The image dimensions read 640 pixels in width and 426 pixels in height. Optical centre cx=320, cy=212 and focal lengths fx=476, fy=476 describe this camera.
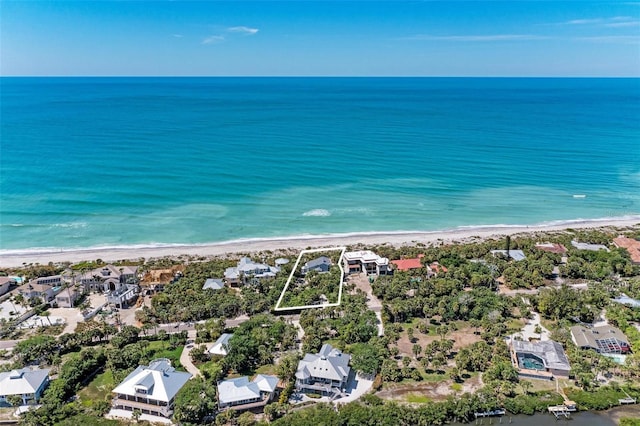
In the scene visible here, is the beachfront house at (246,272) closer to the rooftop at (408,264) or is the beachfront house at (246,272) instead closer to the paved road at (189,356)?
the paved road at (189,356)

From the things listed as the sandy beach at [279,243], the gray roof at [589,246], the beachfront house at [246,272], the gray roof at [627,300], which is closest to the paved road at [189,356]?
the beachfront house at [246,272]

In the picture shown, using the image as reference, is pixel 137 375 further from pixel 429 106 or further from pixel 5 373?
pixel 429 106

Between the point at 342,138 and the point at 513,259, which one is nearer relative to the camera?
the point at 513,259

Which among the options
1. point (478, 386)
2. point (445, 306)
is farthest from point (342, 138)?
point (478, 386)

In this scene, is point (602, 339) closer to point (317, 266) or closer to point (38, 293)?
point (317, 266)

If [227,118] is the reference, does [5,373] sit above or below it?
below

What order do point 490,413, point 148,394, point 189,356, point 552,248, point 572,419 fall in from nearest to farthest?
point 572,419, point 490,413, point 148,394, point 189,356, point 552,248

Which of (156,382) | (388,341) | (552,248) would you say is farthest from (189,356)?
(552,248)

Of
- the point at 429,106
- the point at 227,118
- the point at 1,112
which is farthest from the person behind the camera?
the point at 429,106
